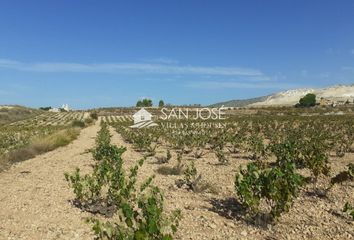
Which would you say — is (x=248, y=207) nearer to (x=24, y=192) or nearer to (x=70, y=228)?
(x=70, y=228)

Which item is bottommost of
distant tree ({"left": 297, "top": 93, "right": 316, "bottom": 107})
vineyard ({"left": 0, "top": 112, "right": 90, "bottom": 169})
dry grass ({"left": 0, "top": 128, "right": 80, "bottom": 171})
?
vineyard ({"left": 0, "top": 112, "right": 90, "bottom": 169})

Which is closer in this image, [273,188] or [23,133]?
[273,188]

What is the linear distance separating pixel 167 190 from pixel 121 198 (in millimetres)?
2497

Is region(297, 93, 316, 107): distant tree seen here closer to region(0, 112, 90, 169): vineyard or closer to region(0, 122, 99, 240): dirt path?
region(0, 112, 90, 169): vineyard

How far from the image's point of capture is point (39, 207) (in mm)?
8562

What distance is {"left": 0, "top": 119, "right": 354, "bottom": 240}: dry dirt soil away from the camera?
6.93 m

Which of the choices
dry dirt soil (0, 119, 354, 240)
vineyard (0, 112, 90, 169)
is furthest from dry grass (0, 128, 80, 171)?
dry dirt soil (0, 119, 354, 240)

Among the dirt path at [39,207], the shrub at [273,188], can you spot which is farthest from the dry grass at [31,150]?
the shrub at [273,188]

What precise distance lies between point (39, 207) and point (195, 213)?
3417 mm

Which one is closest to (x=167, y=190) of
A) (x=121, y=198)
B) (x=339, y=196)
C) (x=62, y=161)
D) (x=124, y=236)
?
(x=121, y=198)

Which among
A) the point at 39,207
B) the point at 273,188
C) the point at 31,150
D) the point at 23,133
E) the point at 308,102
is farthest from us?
the point at 308,102

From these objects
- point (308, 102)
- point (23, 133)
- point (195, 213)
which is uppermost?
point (308, 102)

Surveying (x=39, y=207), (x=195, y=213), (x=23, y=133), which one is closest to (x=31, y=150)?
(x=39, y=207)

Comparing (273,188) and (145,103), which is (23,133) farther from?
(145,103)
